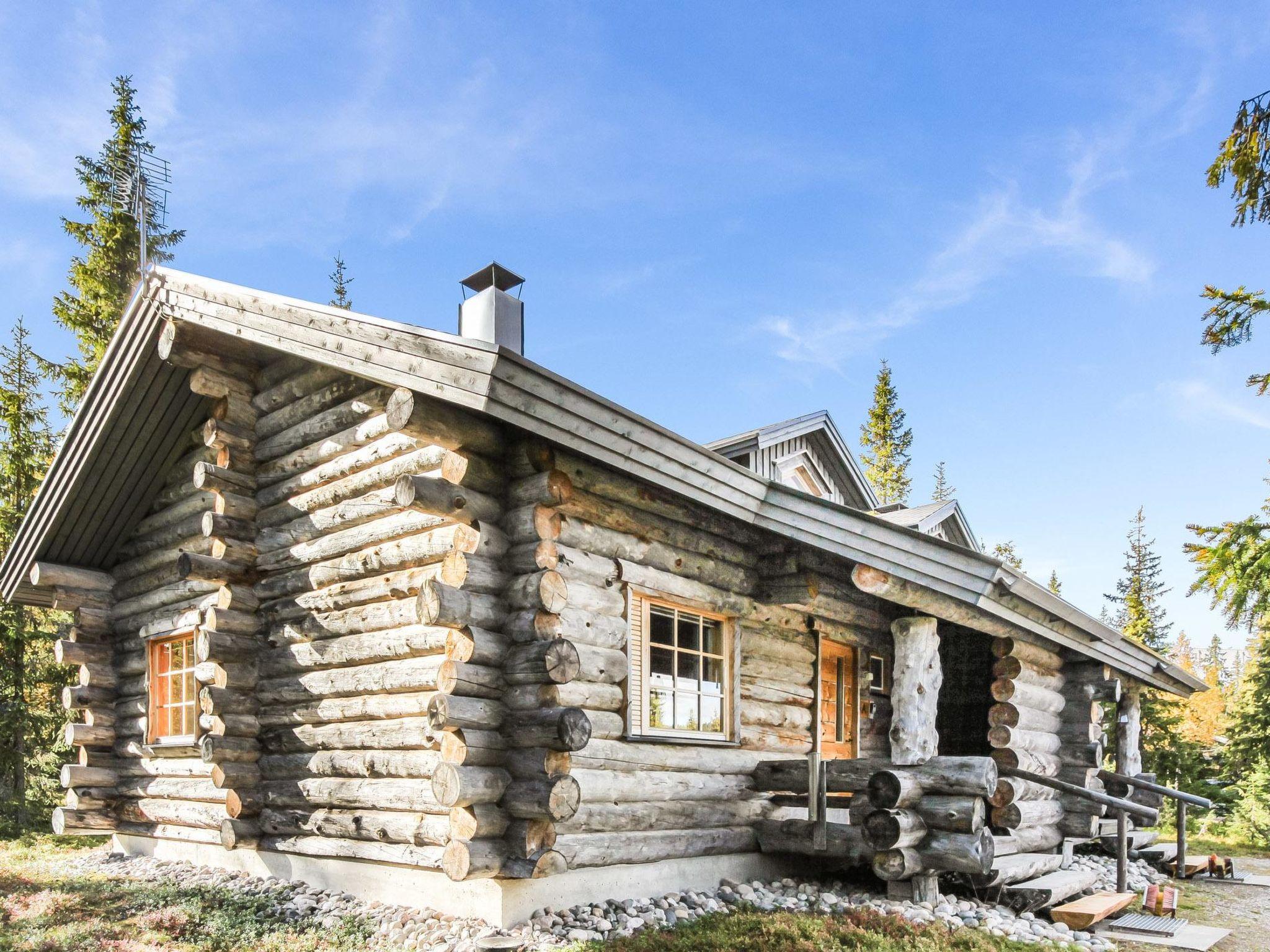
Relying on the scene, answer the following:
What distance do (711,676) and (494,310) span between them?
4.39 meters

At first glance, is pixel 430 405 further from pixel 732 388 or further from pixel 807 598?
pixel 732 388

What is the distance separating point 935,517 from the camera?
17.0 metres

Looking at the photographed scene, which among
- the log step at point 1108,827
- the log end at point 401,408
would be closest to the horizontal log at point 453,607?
the log end at point 401,408

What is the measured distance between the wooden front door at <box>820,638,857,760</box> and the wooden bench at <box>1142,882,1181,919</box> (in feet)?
10.7

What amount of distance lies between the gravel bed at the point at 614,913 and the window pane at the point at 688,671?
184cm

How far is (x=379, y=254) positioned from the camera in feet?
82.4

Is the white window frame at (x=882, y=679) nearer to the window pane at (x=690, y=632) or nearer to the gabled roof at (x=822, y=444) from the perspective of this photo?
the window pane at (x=690, y=632)

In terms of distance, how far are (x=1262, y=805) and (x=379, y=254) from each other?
2434cm

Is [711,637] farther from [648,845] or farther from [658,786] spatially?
[648,845]

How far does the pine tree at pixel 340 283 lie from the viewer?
99.6 feet

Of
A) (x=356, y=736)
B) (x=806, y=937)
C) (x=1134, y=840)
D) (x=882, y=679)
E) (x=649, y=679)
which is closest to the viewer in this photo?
(x=806, y=937)

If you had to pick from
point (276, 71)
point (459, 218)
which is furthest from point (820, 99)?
point (459, 218)

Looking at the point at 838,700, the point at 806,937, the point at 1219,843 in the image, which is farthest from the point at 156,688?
the point at 1219,843

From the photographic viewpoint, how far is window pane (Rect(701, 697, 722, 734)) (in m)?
9.01
